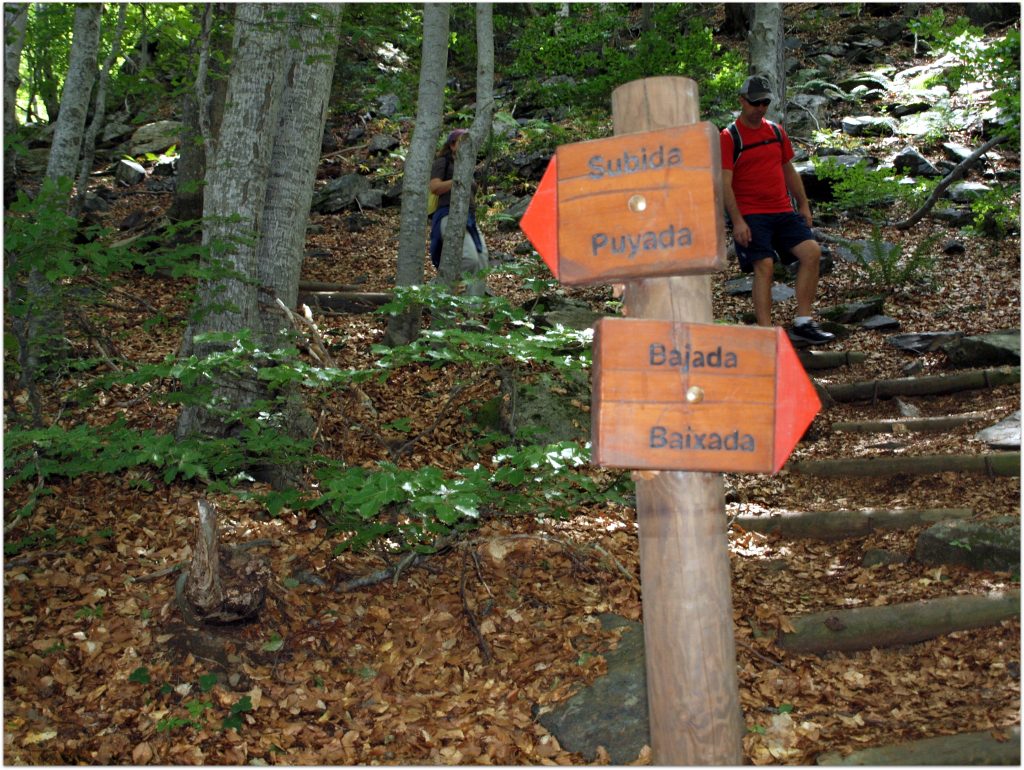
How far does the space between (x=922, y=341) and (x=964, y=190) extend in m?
4.99

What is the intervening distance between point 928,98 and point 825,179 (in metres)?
4.46

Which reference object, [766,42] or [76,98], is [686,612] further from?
[766,42]

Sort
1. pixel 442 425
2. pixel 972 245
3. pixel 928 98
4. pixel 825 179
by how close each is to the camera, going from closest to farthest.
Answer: pixel 442 425 → pixel 972 245 → pixel 825 179 → pixel 928 98

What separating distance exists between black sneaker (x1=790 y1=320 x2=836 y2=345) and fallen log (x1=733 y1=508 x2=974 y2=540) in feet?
8.86

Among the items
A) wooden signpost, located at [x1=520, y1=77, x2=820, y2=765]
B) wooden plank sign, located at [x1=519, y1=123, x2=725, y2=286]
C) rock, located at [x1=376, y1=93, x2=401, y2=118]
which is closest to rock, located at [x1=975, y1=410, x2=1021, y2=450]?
wooden signpost, located at [x1=520, y1=77, x2=820, y2=765]

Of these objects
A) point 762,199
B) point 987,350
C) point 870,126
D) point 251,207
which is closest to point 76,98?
point 251,207

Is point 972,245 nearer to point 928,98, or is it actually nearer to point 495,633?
point 928,98

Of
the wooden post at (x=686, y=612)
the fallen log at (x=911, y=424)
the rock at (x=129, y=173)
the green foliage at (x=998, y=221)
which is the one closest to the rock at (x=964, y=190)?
the green foliage at (x=998, y=221)

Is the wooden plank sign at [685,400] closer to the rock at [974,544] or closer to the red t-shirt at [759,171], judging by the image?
the rock at [974,544]

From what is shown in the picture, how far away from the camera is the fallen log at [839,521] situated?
4.39 m

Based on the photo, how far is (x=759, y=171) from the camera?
6051 millimetres

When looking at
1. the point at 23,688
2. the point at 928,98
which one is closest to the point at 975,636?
the point at 23,688

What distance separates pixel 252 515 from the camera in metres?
4.88

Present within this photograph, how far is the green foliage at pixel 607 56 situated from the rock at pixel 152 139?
691 cm
